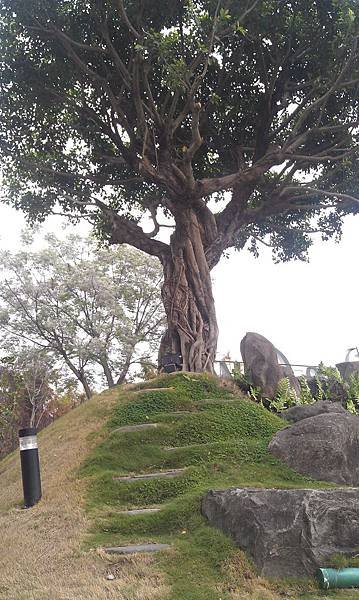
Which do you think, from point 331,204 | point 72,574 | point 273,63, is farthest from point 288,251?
point 72,574

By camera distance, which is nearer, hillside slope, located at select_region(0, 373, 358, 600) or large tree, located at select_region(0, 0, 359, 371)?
hillside slope, located at select_region(0, 373, 358, 600)

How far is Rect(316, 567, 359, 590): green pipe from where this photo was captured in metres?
4.00

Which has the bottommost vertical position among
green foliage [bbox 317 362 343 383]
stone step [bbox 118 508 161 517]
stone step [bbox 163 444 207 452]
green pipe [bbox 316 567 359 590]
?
green pipe [bbox 316 567 359 590]

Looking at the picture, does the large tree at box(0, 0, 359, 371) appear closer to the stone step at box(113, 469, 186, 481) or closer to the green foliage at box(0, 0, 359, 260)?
the green foliage at box(0, 0, 359, 260)

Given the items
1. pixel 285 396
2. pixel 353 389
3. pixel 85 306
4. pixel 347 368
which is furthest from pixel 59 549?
pixel 85 306

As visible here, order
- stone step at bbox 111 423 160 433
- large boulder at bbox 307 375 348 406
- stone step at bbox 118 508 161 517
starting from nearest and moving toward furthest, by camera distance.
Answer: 1. stone step at bbox 118 508 161 517
2. stone step at bbox 111 423 160 433
3. large boulder at bbox 307 375 348 406

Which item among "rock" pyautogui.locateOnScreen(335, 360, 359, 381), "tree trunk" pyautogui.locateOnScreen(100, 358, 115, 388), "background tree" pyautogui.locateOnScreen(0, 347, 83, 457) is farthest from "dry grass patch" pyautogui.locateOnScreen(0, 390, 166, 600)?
"tree trunk" pyautogui.locateOnScreen(100, 358, 115, 388)

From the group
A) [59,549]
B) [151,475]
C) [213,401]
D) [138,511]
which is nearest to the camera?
[59,549]

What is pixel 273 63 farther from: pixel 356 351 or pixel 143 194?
pixel 356 351

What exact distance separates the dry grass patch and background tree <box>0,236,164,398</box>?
13.1 m

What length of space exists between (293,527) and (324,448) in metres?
1.81

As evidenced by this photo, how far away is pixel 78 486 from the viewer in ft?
21.5

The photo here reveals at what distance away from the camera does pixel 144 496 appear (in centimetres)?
599

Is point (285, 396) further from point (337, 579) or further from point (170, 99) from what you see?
point (170, 99)
